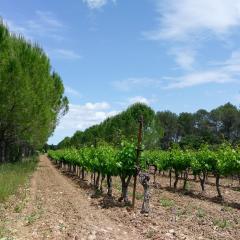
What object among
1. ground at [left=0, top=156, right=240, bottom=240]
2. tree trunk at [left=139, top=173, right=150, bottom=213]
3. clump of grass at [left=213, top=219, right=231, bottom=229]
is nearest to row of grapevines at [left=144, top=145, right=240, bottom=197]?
tree trunk at [left=139, top=173, right=150, bottom=213]

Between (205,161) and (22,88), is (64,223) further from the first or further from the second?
(22,88)

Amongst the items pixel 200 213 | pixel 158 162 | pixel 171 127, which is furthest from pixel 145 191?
pixel 171 127

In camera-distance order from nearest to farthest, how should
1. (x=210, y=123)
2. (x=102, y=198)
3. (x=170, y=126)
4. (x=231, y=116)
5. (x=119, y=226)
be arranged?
(x=119, y=226)
(x=102, y=198)
(x=231, y=116)
(x=210, y=123)
(x=170, y=126)

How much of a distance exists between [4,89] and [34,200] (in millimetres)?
13266

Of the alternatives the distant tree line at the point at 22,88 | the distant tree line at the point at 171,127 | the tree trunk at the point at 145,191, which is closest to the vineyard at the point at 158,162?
the tree trunk at the point at 145,191

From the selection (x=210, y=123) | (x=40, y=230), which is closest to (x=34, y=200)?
(x=40, y=230)

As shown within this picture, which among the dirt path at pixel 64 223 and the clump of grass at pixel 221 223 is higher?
the clump of grass at pixel 221 223

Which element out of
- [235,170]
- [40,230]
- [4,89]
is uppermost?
[4,89]

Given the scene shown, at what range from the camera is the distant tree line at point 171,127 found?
66188mm

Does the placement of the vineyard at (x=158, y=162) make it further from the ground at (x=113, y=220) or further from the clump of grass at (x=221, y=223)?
the clump of grass at (x=221, y=223)

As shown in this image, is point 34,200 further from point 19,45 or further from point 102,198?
point 19,45

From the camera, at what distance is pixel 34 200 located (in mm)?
18562

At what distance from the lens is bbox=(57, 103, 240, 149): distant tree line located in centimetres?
6619

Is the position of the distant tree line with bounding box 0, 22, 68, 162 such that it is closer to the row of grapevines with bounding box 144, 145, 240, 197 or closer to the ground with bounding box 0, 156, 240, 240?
the row of grapevines with bounding box 144, 145, 240, 197
